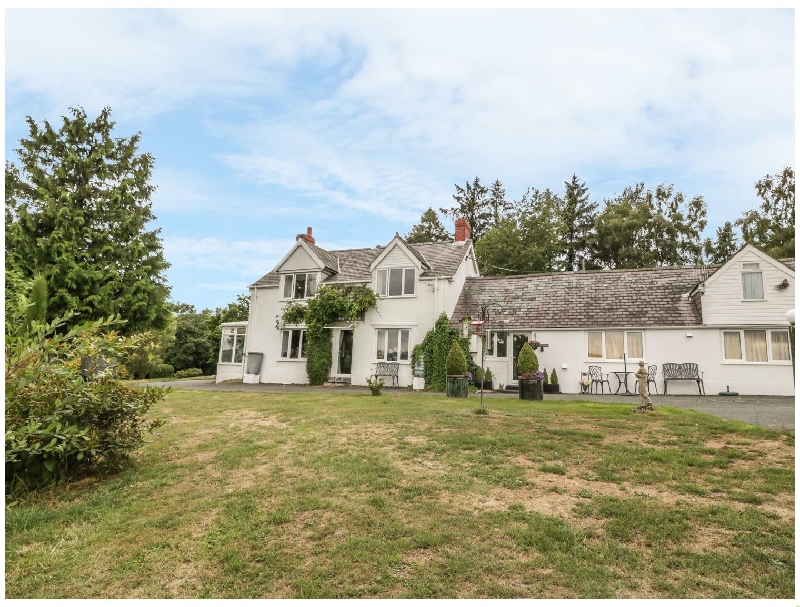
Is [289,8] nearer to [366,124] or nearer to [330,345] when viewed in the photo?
[366,124]

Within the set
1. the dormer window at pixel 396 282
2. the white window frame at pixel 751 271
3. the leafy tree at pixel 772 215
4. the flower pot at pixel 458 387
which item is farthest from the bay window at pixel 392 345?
the leafy tree at pixel 772 215

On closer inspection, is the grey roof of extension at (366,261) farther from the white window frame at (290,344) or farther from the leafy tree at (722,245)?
the leafy tree at (722,245)

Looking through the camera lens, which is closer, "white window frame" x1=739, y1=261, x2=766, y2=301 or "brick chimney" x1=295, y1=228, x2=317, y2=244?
"white window frame" x1=739, y1=261, x2=766, y2=301

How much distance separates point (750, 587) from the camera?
3.49 m

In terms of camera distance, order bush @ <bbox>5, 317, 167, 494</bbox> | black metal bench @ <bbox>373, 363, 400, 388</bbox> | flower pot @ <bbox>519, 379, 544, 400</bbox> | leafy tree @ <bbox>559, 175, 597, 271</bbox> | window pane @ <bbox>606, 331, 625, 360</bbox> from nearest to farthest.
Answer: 1. bush @ <bbox>5, 317, 167, 494</bbox>
2. flower pot @ <bbox>519, 379, 544, 400</bbox>
3. window pane @ <bbox>606, 331, 625, 360</bbox>
4. black metal bench @ <bbox>373, 363, 400, 388</bbox>
5. leafy tree @ <bbox>559, 175, 597, 271</bbox>

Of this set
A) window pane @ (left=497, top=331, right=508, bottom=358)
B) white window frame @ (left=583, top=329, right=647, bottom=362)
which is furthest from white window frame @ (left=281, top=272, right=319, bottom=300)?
white window frame @ (left=583, top=329, right=647, bottom=362)

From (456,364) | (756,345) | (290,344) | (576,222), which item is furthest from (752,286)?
(576,222)

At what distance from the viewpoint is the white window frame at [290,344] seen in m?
24.9

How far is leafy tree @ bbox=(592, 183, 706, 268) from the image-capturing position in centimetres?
4212

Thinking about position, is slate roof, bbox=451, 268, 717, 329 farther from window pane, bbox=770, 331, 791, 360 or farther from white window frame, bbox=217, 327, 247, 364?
white window frame, bbox=217, 327, 247, 364

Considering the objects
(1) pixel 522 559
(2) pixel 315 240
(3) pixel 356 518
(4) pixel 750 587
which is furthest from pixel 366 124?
(2) pixel 315 240

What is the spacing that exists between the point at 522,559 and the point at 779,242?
46431 mm

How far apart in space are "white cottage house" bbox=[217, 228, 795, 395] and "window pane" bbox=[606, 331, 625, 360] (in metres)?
0.04

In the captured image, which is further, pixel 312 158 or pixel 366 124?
pixel 312 158
